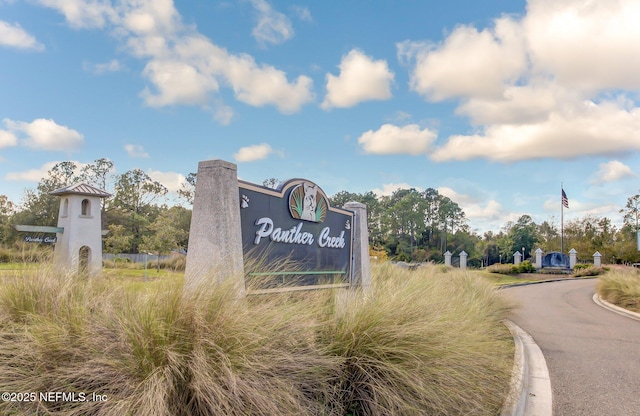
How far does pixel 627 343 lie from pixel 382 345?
8.01 meters

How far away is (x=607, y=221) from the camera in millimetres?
64312

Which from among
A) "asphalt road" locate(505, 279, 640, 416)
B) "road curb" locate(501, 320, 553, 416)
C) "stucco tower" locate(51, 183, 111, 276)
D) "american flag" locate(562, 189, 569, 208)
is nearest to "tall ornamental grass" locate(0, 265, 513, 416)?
"road curb" locate(501, 320, 553, 416)

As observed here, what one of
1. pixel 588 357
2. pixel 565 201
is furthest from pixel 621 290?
pixel 565 201

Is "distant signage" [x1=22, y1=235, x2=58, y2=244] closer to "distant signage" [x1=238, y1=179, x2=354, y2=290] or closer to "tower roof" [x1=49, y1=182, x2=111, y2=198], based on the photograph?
"tower roof" [x1=49, y1=182, x2=111, y2=198]

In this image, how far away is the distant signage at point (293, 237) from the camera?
22.0ft

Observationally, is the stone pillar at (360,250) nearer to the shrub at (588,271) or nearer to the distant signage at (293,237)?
the distant signage at (293,237)

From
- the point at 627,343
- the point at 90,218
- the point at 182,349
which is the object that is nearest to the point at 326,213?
the point at 182,349

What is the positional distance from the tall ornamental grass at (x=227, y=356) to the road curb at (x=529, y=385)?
0.38 metres

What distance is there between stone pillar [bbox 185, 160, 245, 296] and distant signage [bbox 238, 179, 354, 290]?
0.33 meters

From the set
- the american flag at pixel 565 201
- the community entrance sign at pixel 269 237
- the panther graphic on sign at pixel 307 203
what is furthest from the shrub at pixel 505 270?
the panther graphic on sign at pixel 307 203

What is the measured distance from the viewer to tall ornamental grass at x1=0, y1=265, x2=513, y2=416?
3.31m

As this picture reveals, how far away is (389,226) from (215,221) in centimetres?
6931

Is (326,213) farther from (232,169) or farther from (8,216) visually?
(8,216)

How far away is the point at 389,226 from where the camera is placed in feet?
243
